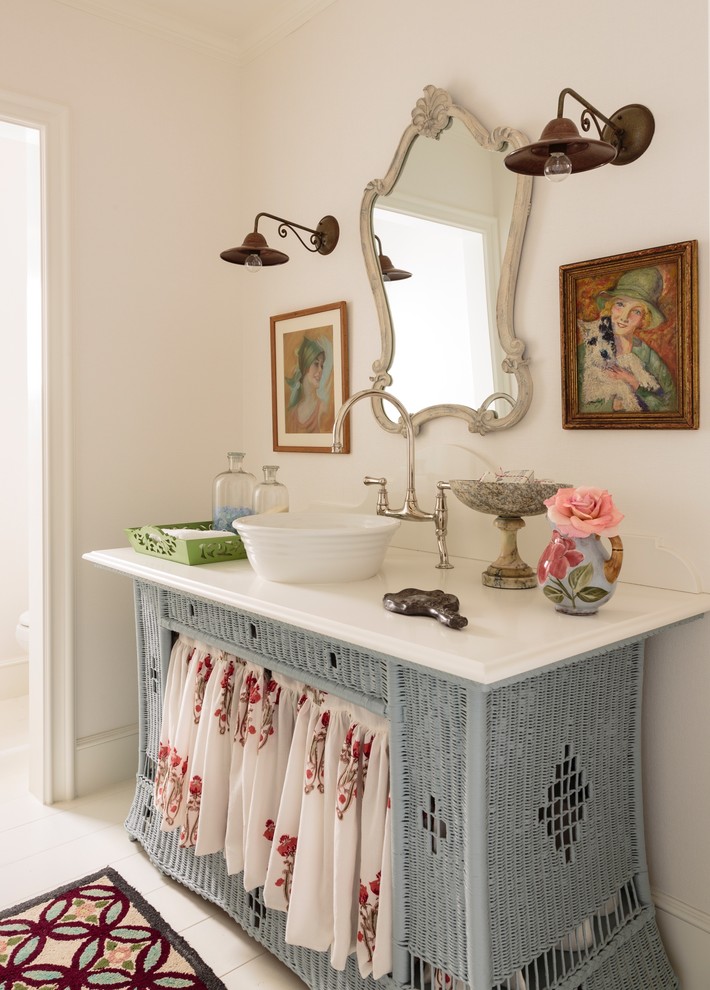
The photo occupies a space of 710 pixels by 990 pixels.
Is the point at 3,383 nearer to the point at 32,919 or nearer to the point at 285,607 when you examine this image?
the point at 32,919

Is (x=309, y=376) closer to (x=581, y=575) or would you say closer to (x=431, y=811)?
(x=581, y=575)

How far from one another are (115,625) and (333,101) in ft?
6.16

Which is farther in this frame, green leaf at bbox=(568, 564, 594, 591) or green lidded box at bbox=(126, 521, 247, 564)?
green lidded box at bbox=(126, 521, 247, 564)

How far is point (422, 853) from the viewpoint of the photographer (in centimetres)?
144

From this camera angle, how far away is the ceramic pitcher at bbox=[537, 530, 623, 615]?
56.1 inches

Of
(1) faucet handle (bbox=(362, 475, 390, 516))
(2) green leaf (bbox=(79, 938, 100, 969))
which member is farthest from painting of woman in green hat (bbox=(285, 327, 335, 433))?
(2) green leaf (bbox=(79, 938, 100, 969))

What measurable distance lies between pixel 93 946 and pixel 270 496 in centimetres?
120

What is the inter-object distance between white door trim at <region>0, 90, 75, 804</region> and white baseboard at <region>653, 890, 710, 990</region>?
184cm

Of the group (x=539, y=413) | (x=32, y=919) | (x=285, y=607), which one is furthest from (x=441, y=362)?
(x=32, y=919)

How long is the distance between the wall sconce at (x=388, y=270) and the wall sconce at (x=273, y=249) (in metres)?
0.25

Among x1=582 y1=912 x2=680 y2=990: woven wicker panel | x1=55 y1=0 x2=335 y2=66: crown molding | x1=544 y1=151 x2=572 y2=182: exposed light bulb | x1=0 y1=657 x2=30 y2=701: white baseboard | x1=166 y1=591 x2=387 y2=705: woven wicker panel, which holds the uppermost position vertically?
x1=55 y1=0 x2=335 y2=66: crown molding

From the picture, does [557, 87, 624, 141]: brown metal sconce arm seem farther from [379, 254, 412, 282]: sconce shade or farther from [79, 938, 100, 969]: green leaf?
[79, 938, 100, 969]: green leaf

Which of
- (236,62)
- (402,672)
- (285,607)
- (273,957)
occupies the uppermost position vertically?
(236,62)

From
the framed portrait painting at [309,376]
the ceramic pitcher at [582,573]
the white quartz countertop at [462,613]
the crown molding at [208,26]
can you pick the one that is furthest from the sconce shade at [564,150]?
the crown molding at [208,26]
